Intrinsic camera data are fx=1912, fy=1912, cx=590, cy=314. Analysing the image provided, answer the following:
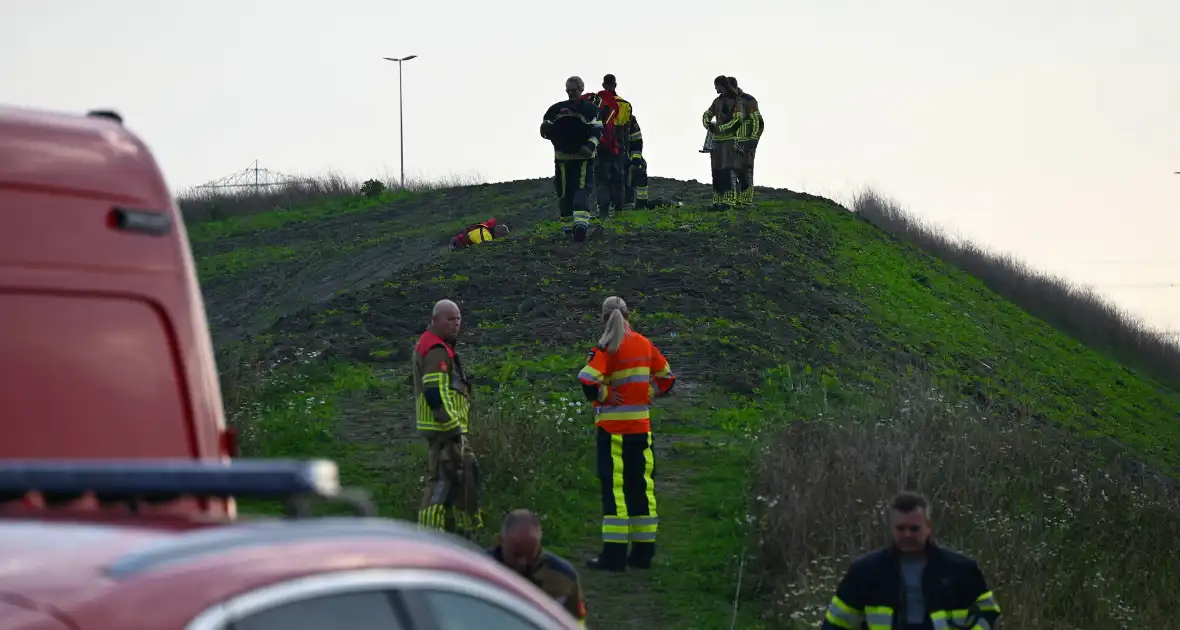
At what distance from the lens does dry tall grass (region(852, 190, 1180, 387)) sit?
45062 mm

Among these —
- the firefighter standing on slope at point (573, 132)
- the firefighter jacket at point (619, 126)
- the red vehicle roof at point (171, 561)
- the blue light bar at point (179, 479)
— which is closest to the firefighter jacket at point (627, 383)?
the red vehicle roof at point (171, 561)

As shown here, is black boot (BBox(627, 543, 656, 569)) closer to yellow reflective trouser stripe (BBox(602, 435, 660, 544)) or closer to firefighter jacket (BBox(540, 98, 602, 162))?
yellow reflective trouser stripe (BBox(602, 435, 660, 544))

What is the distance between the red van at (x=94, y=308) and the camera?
541 cm

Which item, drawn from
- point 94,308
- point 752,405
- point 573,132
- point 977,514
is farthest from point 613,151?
point 94,308

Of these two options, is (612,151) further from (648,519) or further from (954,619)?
(954,619)

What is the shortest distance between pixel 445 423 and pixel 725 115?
16142 millimetres

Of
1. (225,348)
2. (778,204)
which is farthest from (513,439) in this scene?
(778,204)

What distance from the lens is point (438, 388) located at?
12.2 m

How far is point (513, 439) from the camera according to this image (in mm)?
16078

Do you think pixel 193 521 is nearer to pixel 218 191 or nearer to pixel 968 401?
pixel 968 401

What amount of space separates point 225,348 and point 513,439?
8.74m

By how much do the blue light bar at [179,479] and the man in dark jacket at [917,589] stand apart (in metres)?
4.75

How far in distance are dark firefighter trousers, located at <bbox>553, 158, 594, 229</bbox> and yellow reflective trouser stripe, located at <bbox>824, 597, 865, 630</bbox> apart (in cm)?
1644

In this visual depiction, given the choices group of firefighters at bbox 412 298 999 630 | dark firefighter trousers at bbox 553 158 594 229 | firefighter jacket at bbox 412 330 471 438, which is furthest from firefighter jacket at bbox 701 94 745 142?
firefighter jacket at bbox 412 330 471 438
